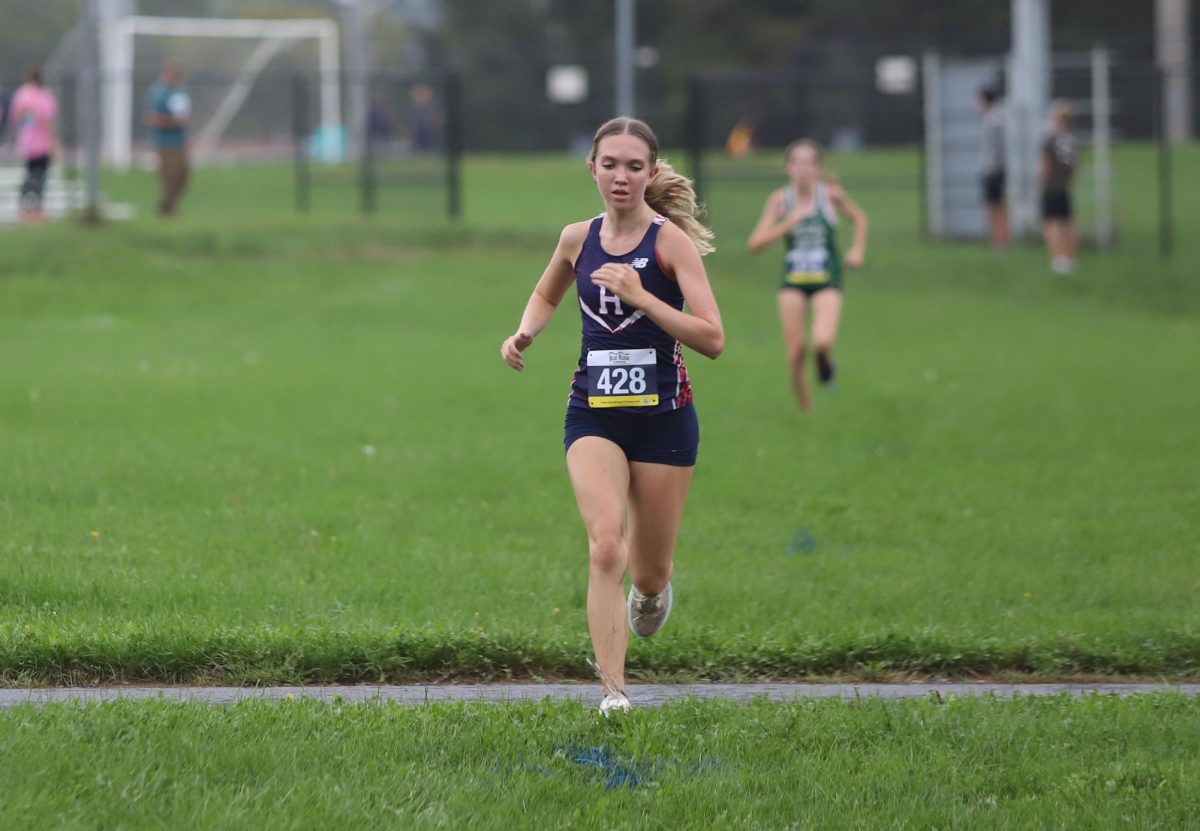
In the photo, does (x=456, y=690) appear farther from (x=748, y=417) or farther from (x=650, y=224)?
(x=748, y=417)

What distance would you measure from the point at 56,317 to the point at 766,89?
35.9 metres

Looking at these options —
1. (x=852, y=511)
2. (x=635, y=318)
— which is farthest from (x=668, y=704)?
(x=852, y=511)

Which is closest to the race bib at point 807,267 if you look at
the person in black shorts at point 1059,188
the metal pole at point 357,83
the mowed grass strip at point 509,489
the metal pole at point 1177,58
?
the mowed grass strip at point 509,489

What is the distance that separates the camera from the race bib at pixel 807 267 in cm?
1377

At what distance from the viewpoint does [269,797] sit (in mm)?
5133

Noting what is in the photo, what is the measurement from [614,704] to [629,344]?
1.35 m

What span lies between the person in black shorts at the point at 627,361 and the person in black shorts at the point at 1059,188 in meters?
20.2

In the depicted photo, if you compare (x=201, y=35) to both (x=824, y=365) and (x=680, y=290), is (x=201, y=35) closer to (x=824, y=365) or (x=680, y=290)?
(x=824, y=365)

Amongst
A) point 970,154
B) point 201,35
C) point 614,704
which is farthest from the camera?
point 201,35

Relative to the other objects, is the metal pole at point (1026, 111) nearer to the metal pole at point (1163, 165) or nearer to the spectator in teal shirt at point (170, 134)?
the metal pole at point (1163, 165)

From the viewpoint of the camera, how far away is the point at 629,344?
20.9 ft

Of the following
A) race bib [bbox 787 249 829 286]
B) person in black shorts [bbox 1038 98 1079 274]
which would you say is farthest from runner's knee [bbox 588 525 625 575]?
person in black shorts [bbox 1038 98 1079 274]

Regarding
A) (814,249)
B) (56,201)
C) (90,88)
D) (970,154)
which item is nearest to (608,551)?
(814,249)

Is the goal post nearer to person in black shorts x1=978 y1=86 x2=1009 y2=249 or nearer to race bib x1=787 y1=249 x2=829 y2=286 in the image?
person in black shorts x1=978 y1=86 x2=1009 y2=249
